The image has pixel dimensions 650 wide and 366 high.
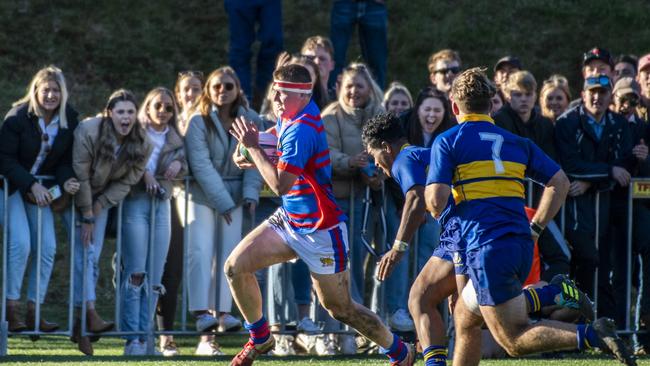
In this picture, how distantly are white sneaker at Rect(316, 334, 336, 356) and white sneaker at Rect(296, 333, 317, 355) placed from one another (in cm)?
5

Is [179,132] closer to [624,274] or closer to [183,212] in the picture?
[183,212]

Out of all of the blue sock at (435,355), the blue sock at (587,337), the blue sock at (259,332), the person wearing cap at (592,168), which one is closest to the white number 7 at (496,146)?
the blue sock at (587,337)

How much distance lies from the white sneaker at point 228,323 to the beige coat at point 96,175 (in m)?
1.40

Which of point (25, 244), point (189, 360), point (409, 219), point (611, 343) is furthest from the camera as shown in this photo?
point (25, 244)

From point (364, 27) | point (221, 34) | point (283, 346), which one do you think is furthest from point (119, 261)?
point (221, 34)

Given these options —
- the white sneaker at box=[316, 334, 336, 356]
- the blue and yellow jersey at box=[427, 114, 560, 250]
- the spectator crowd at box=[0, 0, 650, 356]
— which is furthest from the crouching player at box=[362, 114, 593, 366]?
the white sneaker at box=[316, 334, 336, 356]

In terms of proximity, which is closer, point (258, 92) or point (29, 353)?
point (29, 353)

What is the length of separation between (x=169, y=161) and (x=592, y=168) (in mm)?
3791

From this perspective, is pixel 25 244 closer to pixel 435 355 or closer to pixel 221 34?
pixel 435 355

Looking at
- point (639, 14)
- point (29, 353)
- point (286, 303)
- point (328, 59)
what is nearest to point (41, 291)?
point (29, 353)

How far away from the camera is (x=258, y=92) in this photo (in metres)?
15.5

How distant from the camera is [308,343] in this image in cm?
1152

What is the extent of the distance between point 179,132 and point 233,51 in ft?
11.1

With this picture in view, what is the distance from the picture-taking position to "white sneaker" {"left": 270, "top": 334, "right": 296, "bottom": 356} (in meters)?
11.6
